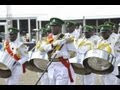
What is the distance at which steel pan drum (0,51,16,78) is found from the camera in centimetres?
767

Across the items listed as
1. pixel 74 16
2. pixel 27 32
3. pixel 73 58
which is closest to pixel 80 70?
pixel 73 58

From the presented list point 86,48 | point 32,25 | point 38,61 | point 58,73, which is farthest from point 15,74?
point 32,25

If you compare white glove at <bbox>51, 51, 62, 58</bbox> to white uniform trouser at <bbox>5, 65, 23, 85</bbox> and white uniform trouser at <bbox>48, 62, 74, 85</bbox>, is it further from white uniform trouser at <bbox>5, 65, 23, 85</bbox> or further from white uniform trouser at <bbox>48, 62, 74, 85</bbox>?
white uniform trouser at <bbox>5, 65, 23, 85</bbox>

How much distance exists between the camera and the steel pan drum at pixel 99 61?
743cm

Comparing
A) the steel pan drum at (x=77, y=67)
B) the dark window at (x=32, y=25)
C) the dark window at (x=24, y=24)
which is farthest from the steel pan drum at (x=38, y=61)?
the dark window at (x=24, y=24)

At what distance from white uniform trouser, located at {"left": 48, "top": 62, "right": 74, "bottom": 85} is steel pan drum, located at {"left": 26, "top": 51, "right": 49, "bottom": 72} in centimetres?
19

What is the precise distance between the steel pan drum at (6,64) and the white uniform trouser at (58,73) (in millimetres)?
883

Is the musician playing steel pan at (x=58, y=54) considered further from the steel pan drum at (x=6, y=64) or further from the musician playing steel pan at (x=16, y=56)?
the musician playing steel pan at (x=16, y=56)

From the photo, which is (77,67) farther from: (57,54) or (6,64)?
(6,64)

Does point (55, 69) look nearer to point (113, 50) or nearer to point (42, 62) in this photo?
point (42, 62)

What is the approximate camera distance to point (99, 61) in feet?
25.2

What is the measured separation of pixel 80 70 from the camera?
8375 millimetres

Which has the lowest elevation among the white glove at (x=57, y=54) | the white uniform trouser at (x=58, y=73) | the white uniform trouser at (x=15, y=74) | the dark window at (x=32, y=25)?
the dark window at (x=32, y=25)

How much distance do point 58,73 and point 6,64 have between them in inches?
42.6
